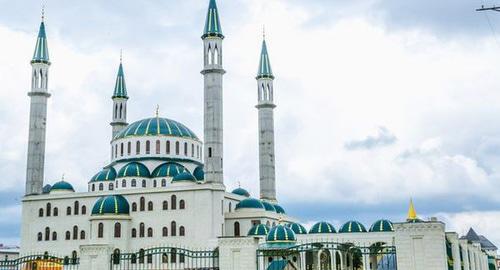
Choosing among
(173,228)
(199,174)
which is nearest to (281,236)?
(173,228)

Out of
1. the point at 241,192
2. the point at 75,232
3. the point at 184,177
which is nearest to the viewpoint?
the point at 184,177

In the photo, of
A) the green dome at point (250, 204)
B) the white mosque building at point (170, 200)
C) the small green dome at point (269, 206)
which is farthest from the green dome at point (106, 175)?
the small green dome at point (269, 206)

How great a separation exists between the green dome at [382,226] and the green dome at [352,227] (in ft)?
2.17

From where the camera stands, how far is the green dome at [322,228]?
1588 inches

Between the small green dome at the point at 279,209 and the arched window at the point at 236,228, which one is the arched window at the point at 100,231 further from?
the small green dome at the point at 279,209

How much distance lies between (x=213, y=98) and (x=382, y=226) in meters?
14.5

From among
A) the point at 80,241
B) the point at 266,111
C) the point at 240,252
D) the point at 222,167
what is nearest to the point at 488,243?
the point at 266,111

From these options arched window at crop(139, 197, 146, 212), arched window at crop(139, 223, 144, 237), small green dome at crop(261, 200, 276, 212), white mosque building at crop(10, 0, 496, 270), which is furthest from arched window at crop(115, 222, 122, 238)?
small green dome at crop(261, 200, 276, 212)

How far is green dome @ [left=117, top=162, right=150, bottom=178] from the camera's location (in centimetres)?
4669

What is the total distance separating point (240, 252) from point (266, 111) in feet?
111

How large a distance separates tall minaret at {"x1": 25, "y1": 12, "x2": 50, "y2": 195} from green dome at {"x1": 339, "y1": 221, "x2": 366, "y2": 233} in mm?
24195

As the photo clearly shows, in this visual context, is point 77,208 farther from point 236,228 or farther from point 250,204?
point 250,204

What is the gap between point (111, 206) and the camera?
4350 cm

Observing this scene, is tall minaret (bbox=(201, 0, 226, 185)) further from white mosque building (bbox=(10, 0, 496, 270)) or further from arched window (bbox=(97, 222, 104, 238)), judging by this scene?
arched window (bbox=(97, 222, 104, 238))
